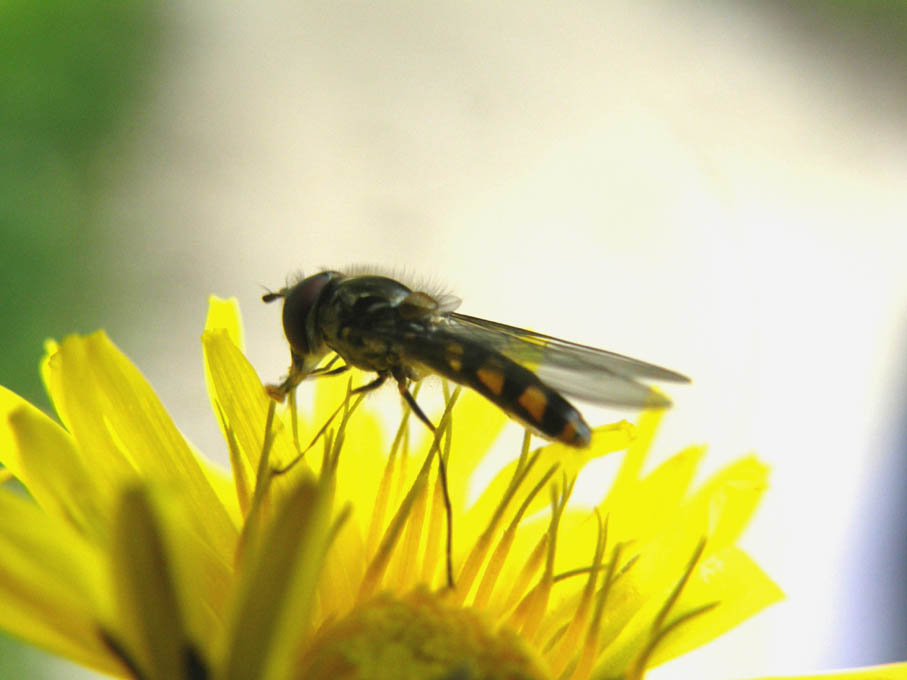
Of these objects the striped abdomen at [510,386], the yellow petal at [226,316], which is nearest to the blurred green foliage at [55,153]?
the yellow petal at [226,316]

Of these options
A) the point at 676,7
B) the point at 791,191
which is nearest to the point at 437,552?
the point at 791,191

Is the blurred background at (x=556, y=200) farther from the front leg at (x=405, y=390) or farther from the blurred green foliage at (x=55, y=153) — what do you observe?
the front leg at (x=405, y=390)

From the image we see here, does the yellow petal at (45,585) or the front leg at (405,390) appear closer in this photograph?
the yellow petal at (45,585)

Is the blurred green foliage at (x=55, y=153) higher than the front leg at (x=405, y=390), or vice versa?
the blurred green foliage at (x=55, y=153)

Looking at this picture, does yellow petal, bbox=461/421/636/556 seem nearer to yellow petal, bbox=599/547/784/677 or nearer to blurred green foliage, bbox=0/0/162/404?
yellow petal, bbox=599/547/784/677

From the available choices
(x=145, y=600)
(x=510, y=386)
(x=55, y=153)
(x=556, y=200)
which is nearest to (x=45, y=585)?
(x=145, y=600)

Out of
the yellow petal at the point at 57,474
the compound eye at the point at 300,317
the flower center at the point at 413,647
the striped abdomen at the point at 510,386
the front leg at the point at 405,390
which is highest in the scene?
the compound eye at the point at 300,317

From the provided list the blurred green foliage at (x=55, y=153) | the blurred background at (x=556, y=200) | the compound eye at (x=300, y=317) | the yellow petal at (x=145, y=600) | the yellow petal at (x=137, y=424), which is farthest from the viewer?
the blurred background at (x=556, y=200)
